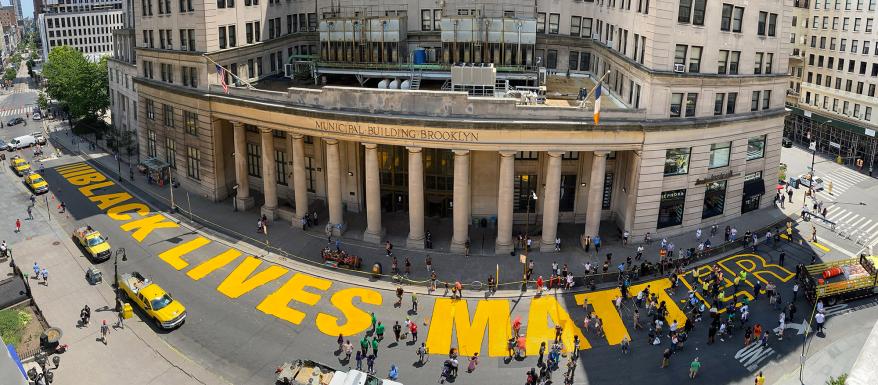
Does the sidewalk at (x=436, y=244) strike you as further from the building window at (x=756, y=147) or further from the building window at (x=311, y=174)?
the building window at (x=311, y=174)

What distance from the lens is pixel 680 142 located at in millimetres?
57656

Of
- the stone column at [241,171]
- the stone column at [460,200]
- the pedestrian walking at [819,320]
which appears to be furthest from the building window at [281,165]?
the pedestrian walking at [819,320]

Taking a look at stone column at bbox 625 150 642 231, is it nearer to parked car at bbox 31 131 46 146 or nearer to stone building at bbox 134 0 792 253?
stone building at bbox 134 0 792 253

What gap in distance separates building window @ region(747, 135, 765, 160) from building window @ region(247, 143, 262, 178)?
53.3 m

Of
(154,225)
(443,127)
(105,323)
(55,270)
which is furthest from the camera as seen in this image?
(154,225)

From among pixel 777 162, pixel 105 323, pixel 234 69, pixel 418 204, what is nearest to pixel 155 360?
pixel 105 323

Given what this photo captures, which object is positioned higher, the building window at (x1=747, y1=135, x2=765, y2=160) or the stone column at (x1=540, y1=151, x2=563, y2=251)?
the building window at (x1=747, y1=135, x2=765, y2=160)

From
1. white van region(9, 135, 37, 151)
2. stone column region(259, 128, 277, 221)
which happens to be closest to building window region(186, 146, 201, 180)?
stone column region(259, 128, 277, 221)

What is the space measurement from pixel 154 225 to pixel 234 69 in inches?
751

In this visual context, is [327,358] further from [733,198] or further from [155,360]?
[733,198]

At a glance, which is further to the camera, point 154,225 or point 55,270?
point 154,225

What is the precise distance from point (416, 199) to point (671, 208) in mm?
24210

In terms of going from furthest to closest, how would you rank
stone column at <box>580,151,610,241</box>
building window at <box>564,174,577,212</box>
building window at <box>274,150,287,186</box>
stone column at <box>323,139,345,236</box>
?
building window at <box>274,150,287,186</box>, building window at <box>564,174,577,212</box>, stone column at <box>323,139,345,236</box>, stone column at <box>580,151,610,241</box>

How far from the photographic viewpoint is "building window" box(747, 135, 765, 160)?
63469mm
